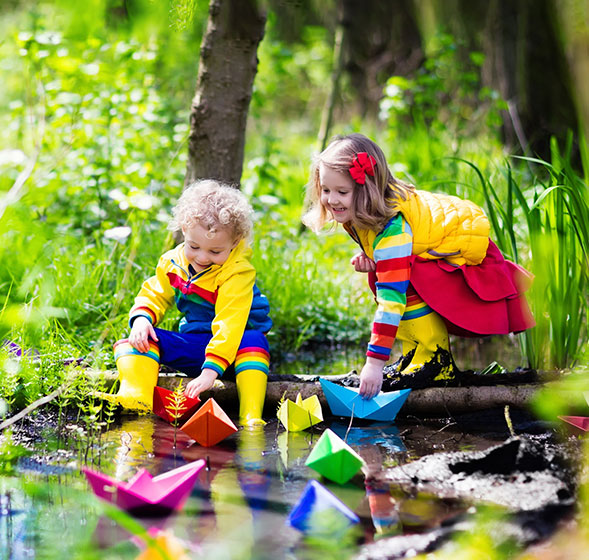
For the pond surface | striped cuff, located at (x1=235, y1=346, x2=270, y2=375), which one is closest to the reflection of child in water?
the pond surface

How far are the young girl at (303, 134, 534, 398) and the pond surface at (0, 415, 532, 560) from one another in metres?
0.35

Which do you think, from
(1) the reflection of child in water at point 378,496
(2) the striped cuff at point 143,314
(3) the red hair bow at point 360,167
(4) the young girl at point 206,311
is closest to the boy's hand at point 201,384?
(4) the young girl at point 206,311

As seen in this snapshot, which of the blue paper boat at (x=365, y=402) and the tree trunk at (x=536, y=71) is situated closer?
the blue paper boat at (x=365, y=402)

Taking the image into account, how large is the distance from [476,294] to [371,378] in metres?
0.57

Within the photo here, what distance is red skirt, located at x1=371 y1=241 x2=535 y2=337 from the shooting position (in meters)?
2.87

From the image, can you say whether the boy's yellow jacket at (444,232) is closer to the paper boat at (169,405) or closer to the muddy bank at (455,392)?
the muddy bank at (455,392)

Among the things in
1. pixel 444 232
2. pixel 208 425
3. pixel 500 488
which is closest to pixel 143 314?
pixel 208 425

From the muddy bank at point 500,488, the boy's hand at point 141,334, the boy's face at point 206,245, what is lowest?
the muddy bank at point 500,488

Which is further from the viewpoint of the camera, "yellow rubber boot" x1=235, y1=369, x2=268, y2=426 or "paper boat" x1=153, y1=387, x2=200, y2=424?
"yellow rubber boot" x1=235, y1=369, x2=268, y2=426

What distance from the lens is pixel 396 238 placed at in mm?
2766

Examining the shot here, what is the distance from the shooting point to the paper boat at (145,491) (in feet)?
6.06

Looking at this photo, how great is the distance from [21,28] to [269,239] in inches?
95.7

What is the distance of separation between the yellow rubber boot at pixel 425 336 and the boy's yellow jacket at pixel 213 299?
0.64 metres

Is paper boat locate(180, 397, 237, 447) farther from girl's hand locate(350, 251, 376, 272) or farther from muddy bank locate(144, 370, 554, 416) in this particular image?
girl's hand locate(350, 251, 376, 272)
